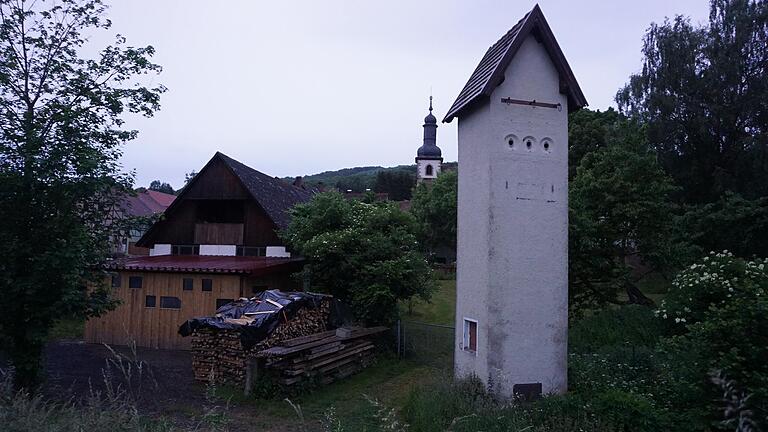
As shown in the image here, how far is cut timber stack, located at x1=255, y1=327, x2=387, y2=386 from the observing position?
40.2ft

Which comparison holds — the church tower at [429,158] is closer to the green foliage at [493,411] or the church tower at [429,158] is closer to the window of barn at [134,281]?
the window of barn at [134,281]

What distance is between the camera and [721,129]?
23.2 metres

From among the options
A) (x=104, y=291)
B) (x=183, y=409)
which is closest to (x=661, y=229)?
(x=183, y=409)

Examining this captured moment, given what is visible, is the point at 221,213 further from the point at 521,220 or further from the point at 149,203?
the point at 149,203

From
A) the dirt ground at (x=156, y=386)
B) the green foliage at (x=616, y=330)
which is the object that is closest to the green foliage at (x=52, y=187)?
the dirt ground at (x=156, y=386)

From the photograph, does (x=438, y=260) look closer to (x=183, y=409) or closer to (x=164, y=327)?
(x=164, y=327)

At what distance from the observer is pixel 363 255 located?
16828mm

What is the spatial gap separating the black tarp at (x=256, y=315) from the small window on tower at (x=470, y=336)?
5085 mm

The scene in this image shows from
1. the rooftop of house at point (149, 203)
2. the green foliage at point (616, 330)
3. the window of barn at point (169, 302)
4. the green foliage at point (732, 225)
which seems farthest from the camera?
the rooftop of house at point (149, 203)

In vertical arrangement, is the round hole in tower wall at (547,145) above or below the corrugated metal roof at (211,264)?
above

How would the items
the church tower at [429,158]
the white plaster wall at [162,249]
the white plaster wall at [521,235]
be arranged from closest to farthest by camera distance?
the white plaster wall at [521,235] < the white plaster wall at [162,249] < the church tower at [429,158]

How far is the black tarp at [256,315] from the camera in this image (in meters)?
12.9

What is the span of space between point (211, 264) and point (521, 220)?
454 inches

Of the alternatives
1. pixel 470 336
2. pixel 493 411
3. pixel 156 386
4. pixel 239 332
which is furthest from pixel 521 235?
pixel 156 386
